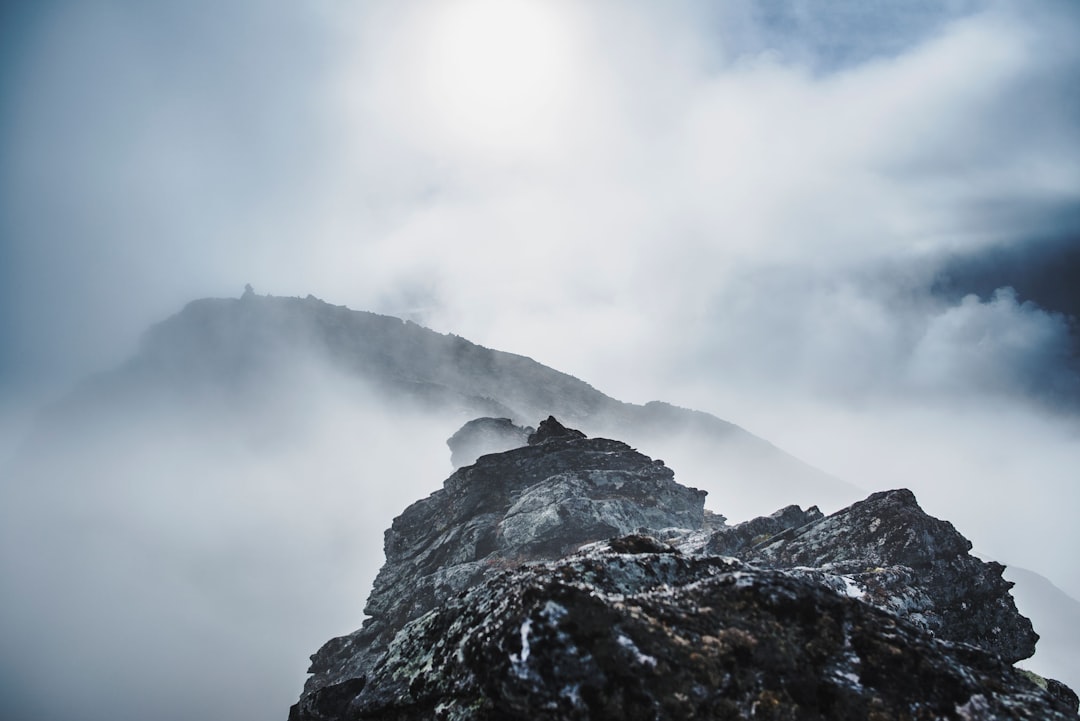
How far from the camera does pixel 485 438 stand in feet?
343

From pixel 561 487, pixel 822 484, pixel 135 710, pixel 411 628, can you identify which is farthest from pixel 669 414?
pixel 135 710

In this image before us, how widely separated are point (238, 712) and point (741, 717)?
24609 cm

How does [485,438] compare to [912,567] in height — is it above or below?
above

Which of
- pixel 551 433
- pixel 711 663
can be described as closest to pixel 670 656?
pixel 711 663

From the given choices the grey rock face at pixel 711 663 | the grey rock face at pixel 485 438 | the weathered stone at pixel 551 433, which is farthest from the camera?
the grey rock face at pixel 485 438

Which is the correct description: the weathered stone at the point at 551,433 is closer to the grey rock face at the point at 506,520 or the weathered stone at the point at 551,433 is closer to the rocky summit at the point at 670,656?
the grey rock face at the point at 506,520

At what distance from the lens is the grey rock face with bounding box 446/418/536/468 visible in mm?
102188

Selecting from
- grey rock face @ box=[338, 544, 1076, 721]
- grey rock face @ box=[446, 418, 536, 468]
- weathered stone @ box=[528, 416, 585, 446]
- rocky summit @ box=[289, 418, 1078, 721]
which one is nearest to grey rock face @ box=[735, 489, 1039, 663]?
rocky summit @ box=[289, 418, 1078, 721]

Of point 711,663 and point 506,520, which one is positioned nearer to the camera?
point 711,663

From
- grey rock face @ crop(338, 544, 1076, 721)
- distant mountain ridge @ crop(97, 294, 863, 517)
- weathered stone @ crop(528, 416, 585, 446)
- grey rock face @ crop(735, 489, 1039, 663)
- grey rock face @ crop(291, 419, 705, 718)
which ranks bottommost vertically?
grey rock face @ crop(338, 544, 1076, 721)

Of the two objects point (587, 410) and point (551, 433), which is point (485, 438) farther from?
point (587, 410)

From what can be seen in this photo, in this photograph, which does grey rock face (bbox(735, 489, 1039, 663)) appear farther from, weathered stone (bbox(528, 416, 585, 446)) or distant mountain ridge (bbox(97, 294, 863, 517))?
distant mountain ridge (bbox(97, 294, 863, 517))

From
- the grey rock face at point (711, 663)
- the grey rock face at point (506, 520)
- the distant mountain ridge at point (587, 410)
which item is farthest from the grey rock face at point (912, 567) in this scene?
the distant mountain ridge at point (587, 410)

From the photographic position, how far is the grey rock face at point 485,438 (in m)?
102
